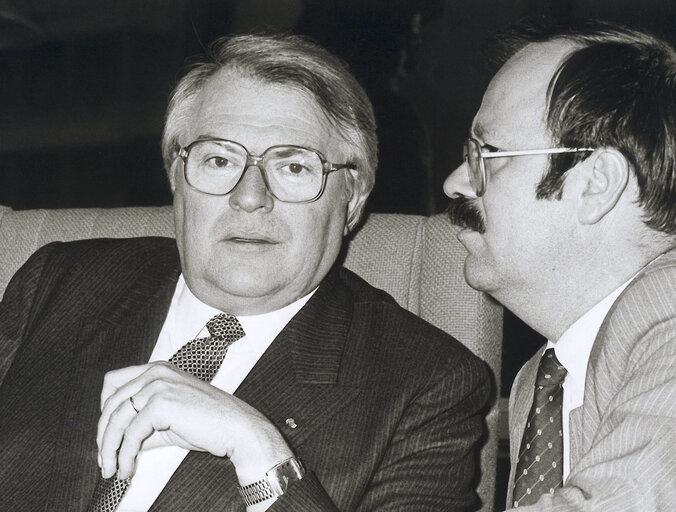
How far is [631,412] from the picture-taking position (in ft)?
4.17

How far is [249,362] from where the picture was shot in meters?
1.84

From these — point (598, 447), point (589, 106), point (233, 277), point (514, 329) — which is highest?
point (589, 106)

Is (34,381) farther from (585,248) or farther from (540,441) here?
(585,248)

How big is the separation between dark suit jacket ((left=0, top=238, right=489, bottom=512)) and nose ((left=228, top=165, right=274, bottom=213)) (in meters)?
0.25

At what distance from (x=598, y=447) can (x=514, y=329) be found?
1393mm

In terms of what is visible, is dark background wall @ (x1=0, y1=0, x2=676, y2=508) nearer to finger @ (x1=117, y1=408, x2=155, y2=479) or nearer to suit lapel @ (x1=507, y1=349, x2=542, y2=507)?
suit lapel @ (x1=507, y1=349, x2=542, y2=507)

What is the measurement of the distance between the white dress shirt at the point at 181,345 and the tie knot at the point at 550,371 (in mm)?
545

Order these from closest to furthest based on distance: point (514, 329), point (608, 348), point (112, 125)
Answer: point (608, 348), point (514, 329), point (112, 125)

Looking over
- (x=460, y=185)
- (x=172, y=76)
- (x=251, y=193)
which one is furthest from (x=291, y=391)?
(x=172, y=76)

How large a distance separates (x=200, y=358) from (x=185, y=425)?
30cm

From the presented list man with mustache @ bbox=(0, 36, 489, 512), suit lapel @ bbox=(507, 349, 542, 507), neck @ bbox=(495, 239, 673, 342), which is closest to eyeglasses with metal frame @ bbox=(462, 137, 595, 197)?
neck @ bbox=(495, 239, 673, 342)

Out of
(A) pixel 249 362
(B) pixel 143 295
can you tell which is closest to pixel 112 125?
(B) pixel 143 295

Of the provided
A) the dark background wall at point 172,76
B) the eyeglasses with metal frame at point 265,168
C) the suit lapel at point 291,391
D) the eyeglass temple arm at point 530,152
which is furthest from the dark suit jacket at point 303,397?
the dark background wall at point 172,76

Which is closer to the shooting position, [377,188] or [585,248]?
[585,248]
